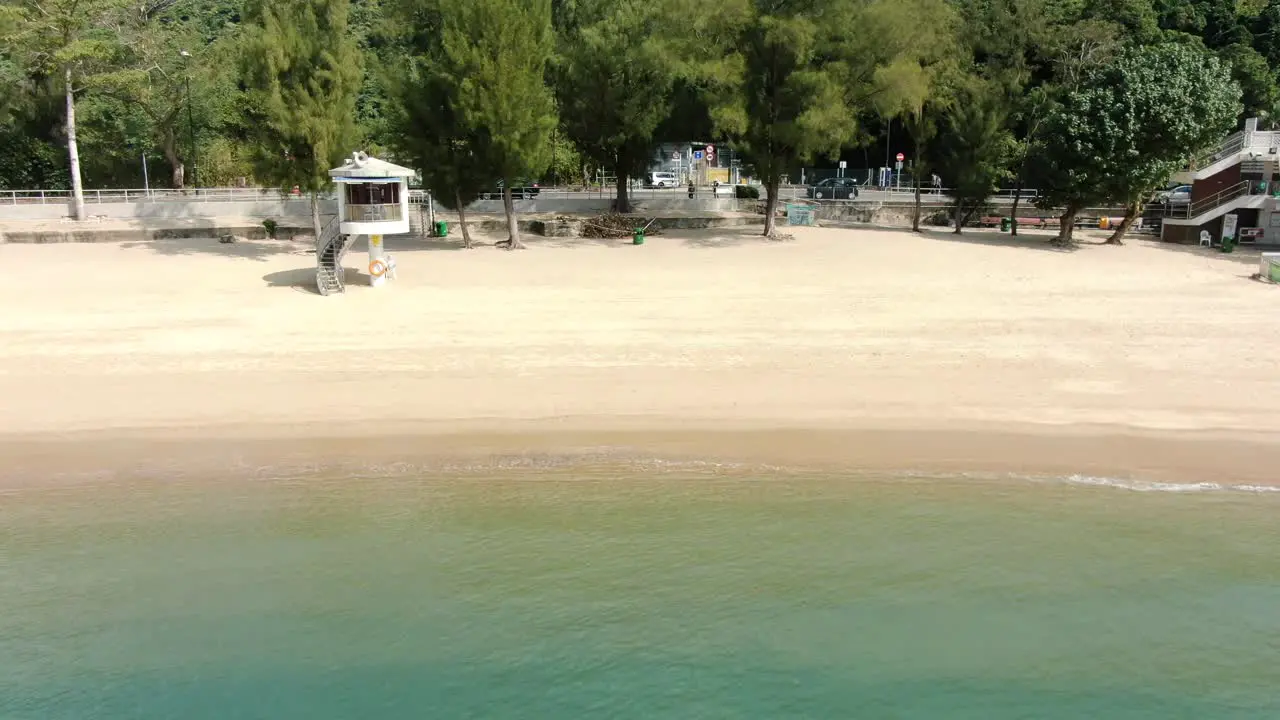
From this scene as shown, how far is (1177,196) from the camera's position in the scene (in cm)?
4384

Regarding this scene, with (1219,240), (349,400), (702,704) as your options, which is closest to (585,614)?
(702,704)

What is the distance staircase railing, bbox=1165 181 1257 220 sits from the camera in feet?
122

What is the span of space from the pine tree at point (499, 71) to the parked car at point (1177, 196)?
2785cm

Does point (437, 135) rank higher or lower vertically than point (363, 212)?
higher

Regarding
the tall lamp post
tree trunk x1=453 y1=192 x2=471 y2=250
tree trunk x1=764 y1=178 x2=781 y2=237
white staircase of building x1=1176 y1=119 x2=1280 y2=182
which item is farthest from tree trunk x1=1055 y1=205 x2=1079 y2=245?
the tall lamp post

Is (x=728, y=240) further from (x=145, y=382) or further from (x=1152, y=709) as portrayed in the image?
(x=1152, y=709)

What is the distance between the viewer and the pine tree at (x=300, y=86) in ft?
88.3

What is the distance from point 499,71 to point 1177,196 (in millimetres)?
32910

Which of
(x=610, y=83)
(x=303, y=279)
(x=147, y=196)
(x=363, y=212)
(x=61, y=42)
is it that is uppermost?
(x=61, y=42)

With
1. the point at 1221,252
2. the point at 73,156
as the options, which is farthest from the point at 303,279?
the point at 1221,252

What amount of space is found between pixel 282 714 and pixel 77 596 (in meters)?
3.51

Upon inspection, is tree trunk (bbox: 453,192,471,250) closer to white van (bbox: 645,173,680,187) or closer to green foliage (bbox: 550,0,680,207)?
green foliage (bbox: 550,0,680,207)

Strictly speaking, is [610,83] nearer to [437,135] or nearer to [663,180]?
[437,135]

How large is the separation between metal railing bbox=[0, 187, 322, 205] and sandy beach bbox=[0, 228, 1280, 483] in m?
13.8
